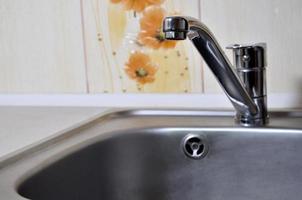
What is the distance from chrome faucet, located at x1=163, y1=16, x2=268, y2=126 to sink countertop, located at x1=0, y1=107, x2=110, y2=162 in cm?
28

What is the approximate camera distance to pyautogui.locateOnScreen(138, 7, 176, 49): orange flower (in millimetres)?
893

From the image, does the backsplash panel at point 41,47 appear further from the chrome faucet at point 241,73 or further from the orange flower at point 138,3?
the chrome faucet at point 241,73

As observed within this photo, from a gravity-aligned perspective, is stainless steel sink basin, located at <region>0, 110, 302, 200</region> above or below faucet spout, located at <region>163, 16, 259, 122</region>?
below

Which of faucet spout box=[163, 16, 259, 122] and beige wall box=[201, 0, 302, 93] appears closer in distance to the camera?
faucet spout box=[163, 16, 259, 122]

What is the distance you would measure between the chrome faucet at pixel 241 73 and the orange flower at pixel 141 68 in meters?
0.22

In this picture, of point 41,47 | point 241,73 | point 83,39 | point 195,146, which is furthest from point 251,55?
point 41,47

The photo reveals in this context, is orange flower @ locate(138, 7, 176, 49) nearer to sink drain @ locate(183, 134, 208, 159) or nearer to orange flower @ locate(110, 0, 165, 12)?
orange flower @ locate(110, 0, 165, 12)

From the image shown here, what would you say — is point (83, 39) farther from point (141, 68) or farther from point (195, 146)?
point (195, 146)

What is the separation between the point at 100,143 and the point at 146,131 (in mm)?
90

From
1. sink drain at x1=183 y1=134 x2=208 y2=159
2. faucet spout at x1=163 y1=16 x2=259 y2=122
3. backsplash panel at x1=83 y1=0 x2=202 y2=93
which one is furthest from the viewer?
backsplash panel at x1=83 y1=0 x2=202 y2=93

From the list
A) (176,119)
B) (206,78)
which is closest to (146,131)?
(176,119)

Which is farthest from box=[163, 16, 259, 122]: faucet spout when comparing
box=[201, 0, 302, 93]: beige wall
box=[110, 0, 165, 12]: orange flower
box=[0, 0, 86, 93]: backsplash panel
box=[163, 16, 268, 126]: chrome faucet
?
box=[0, 0, 86, 93]: backsplash panel

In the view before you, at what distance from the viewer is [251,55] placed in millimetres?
736

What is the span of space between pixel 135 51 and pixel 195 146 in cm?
26
